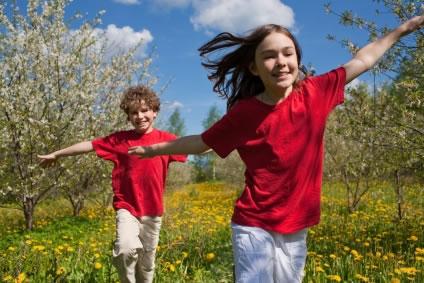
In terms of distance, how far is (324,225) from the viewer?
25.3 feet

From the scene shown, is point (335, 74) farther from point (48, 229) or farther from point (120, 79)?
point (120, 79)

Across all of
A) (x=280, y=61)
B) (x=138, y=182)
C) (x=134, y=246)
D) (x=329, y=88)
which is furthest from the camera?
(x=138, y=182)

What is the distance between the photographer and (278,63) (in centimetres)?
253

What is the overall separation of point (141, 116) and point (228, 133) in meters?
2.20

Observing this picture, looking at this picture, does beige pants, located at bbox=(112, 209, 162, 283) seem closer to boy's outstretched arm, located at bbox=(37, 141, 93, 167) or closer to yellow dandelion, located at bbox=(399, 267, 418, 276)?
boy's outstretched arm, located at bbox=(37, 141, 93, 167)

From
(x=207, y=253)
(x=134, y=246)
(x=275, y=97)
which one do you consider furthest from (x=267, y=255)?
(x=207, y=253)

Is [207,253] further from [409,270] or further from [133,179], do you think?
[409,270]

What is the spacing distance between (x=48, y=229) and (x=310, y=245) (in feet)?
16.6

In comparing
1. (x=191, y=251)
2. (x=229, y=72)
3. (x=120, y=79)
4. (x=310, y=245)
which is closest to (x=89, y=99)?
(x=120, y=79)

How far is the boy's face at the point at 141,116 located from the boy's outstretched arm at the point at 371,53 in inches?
90.3

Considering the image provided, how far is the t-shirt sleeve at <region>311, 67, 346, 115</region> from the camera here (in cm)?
261

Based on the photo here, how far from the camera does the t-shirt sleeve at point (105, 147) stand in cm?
441

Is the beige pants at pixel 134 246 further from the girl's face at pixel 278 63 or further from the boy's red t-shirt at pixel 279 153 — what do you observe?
the girl's face at pixel 278 63

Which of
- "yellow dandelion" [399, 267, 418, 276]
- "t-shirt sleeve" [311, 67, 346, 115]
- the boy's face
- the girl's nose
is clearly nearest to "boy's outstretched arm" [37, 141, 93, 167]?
the boy's face
